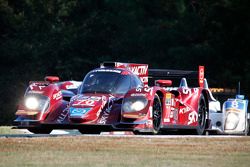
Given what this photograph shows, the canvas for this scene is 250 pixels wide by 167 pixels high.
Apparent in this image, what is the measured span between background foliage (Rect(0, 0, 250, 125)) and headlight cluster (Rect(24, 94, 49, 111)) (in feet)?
82.8

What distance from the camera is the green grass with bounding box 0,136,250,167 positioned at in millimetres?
12281

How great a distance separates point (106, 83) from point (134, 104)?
1.15 meters

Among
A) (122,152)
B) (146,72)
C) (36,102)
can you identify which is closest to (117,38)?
(146,72)

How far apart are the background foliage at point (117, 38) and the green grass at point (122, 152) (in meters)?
27.2

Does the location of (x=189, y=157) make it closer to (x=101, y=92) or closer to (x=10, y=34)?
(x=101, y=92)

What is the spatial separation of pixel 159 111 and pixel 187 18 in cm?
2966

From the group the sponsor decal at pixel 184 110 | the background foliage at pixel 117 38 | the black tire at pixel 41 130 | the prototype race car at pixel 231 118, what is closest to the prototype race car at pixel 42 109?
the black tire at pixel 41 130

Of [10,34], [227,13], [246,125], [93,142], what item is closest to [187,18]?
[227,13]

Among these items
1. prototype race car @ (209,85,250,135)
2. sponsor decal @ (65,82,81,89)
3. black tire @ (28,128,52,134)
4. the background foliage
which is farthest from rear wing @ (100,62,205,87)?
the background foliage

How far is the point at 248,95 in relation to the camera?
139 feet

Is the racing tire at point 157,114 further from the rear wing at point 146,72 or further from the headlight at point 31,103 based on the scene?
the headlight at point 31,103

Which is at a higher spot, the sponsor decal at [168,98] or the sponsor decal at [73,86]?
the sponsor decal at [73,86]

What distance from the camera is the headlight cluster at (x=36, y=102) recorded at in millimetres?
18062

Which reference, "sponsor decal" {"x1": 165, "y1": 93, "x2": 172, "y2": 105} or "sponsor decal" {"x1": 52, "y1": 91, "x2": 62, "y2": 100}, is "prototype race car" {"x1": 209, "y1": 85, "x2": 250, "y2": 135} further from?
"sponsor decal" {"x1": 52, "y1": 91, "x2": 62, "y2": 100}
